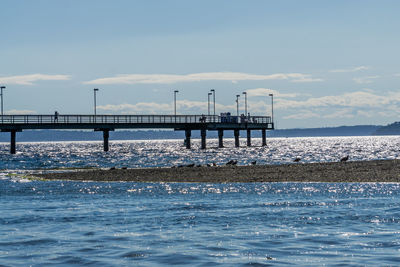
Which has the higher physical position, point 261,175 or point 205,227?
point 205,227

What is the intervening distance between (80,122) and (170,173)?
2118 inches

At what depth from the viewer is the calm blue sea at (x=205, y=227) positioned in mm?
14930

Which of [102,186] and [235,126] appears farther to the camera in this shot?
[235,126]

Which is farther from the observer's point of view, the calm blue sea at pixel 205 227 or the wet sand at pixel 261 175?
the wet sand at pixel 261 175

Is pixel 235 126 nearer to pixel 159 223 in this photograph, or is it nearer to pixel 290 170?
pixel 290 170

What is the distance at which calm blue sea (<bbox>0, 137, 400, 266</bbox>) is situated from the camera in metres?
14.9

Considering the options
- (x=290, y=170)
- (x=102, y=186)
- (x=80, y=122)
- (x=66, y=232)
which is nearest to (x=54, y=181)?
(x=102, y=186)

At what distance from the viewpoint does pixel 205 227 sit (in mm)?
19250

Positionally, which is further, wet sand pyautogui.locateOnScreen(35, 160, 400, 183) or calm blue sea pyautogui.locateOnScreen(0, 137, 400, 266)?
wet sand pyautogui.locateOnScreen(35, 160, 400, 183)

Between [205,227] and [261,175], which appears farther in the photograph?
[261,175]

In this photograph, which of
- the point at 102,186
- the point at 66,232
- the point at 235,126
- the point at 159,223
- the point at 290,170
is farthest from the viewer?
the point at 235,126

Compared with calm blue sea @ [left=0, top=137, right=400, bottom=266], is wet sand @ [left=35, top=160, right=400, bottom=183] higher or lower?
lower

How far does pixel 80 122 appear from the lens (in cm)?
9594

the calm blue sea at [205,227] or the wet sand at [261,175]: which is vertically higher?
the calm blue sea at [205,227]
